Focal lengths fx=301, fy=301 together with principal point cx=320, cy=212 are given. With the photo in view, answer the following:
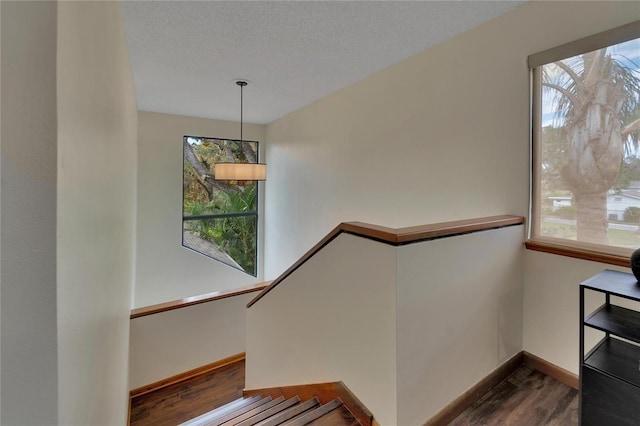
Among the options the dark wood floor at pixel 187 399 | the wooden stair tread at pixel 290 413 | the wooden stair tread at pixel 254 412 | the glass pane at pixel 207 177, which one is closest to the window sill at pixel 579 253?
the wooden stair tread at pixel 290 413

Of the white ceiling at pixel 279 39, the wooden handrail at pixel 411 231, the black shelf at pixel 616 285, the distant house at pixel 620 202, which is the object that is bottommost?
the black shelf at pixel 616 285

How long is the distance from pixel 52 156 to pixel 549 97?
2437 mm

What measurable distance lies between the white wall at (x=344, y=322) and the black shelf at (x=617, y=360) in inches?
34.6

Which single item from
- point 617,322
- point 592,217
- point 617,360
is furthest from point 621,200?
point 617,360

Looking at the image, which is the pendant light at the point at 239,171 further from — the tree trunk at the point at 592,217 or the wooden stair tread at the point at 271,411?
the tree trunk at the point at 592,217

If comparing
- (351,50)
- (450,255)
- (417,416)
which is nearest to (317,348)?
(417,416)

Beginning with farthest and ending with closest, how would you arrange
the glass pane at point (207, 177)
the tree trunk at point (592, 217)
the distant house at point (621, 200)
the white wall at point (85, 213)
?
the glass pane at point (207, 177)
the tree trunk at point (592, 217)
the distant house at point (621, 200)
the white wall at point (85, 213)

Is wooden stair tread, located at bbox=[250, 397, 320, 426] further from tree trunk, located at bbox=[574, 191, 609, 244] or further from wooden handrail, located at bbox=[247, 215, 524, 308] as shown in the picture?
tree trunk, located at bbox=[574, 191, 609, 244]

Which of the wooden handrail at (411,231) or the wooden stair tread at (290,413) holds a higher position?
the wooden handrail at (411,231)

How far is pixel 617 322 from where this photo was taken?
129 cm

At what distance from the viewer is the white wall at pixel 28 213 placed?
62 centimetres

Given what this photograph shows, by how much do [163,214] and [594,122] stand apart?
5.09 meters

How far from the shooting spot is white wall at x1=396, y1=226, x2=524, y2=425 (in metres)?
1.33

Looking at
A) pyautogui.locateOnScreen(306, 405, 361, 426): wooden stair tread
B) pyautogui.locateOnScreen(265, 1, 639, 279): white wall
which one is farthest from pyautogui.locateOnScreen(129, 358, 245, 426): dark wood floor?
pyautogui.locateOnScreen(265, 1, 639, 279): white wall
